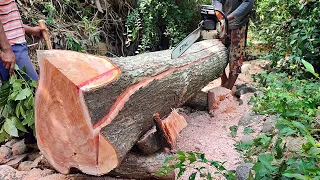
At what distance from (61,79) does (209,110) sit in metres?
1.95

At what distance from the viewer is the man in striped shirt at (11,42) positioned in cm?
229

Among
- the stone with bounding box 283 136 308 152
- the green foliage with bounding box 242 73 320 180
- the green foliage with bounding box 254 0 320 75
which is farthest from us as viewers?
the green foliage with bounding box 254 0 320 75

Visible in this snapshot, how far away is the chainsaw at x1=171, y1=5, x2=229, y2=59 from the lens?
2.85m

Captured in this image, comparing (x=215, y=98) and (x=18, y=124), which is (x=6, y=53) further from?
(x=215, y=98)

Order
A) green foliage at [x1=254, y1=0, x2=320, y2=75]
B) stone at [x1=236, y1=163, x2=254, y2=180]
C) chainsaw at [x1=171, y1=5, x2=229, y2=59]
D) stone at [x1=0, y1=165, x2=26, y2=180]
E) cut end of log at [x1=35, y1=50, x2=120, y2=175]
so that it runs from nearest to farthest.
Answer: cut end of log at [x1=35, y1=50, x2=120, y2=175], stone at [x1=236, y1=163, x2=254, y2=180], stone at [x1=0, y1=165, x2=26, y2=180], chainsaw at [x1=171, y1=5, x2=229, y2=59], green foliage at [x1=254, y1=0, x2=320, y2=75]

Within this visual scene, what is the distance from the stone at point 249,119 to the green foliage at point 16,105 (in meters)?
1.90

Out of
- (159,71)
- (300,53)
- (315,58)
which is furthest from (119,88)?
(315,58)

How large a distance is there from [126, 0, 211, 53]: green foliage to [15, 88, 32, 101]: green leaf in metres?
3.03

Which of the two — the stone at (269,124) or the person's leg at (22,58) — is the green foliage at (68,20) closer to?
the person's leg at (22,58)

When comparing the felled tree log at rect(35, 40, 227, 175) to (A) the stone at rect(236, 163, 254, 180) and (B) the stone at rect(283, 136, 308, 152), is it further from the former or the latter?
(B) the stone at rect(283, 136, 308, 152)

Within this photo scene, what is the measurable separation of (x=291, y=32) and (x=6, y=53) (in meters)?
3.49

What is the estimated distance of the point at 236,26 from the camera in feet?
11.1

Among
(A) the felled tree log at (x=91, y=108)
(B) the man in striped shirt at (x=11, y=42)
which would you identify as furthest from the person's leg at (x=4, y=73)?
(A) the felled tree log at (x=91, y=108)

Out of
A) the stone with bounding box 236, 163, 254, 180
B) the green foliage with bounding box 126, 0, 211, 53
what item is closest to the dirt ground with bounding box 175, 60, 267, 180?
the stone with bounding box 236, 163, 254, 180
